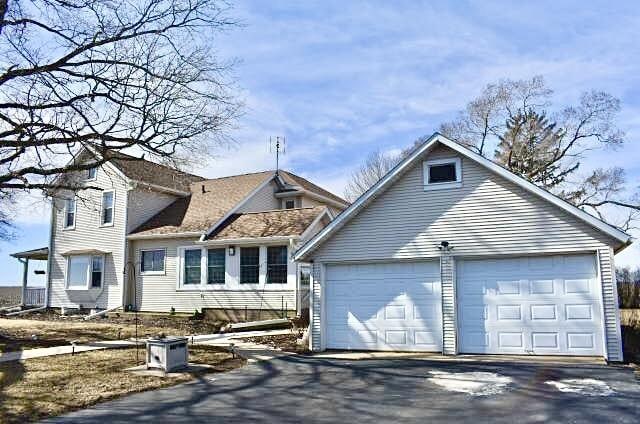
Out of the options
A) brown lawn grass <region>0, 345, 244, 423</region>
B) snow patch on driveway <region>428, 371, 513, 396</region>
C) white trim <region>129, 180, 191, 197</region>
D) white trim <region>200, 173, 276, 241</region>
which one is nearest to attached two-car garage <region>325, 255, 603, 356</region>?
snow patch on driveway <region>428, 371, 513, 396</region>

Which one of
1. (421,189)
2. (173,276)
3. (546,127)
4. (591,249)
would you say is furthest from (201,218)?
(546,127)

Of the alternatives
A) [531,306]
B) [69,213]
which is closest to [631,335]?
[531,306]

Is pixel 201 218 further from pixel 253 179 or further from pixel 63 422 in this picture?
pixel 63 422

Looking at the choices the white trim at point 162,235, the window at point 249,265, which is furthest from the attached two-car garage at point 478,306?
the white trim at point 162,235

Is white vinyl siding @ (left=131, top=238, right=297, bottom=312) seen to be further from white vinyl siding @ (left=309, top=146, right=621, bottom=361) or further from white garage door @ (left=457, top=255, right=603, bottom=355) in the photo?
white garage door @ (left=457, top=255, right=603, bottom=355)

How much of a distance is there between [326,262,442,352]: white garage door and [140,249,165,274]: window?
11.7 meters

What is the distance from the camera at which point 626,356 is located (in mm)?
11742

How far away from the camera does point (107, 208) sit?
2580 centimetres

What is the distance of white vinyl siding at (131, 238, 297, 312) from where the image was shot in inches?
802

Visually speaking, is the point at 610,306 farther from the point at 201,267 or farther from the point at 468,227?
the point at 201,267

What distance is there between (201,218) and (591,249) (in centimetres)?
1606

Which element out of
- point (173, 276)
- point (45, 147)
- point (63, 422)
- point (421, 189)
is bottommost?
point (63, 422)

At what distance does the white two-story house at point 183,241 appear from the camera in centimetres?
2077

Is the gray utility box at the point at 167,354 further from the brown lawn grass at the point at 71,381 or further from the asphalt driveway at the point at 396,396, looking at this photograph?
the asphalt driveway at the point at 396,396
